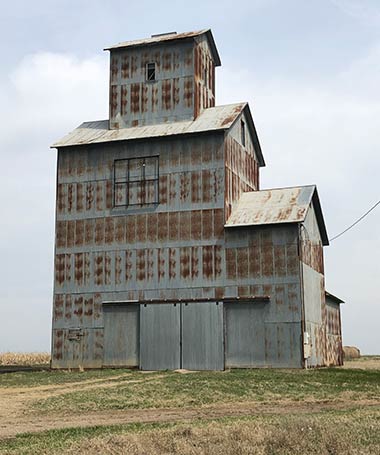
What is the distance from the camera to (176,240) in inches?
1570

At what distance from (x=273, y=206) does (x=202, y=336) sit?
8.50 metres

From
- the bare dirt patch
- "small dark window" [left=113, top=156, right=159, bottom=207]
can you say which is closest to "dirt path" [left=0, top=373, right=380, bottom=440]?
"small dark window" [left=113, top=156, right=159, bottom=207]

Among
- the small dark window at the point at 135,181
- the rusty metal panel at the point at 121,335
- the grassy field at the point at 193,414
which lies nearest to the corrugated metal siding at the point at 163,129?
the small dark window at the point at 135,181

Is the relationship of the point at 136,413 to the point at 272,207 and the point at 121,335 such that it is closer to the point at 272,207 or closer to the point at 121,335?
the point at 121,335

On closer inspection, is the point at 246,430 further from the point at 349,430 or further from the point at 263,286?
the point at 263,286

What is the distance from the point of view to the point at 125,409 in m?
21.2

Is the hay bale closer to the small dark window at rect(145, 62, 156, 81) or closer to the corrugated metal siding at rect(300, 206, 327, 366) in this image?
the corrugated metal siding at rect(300, 206, 327, 366)

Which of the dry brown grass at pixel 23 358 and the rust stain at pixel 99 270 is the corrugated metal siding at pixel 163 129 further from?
the dry brown grass at pixel 23 358

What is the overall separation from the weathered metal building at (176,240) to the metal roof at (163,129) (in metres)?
0.13

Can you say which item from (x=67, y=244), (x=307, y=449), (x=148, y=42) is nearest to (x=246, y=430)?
(x=307, y=449)

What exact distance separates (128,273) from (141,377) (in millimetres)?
8379

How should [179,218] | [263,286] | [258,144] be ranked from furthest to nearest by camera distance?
[258,144]
[179,218]
[263,286]

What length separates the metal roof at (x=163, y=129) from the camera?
1613 inches

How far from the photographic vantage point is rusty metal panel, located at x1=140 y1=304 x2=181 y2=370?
1529 inches
